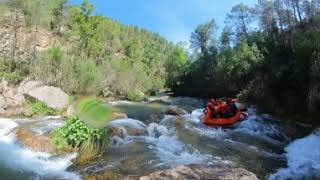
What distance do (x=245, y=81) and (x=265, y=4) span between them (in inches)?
876

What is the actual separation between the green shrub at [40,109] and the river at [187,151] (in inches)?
189

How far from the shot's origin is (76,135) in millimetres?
11844

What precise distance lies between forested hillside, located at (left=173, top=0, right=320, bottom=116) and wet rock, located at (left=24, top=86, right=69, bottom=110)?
12902 millimetres

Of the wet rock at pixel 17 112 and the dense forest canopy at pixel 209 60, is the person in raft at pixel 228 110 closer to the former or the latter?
the dense forest canopy at pixel 209 60

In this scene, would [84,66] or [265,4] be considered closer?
[84,66]

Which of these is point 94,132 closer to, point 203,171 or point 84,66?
point 203,171

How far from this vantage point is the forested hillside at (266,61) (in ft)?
54.9

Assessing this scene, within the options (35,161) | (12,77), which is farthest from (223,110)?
(12,77)

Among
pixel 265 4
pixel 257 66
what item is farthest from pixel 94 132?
pixel 265 4

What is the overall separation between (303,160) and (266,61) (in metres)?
14.0

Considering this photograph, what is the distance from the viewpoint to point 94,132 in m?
11.8

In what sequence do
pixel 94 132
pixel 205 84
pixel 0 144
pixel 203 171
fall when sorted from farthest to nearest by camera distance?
pixel 205 84 < pixel 0 144 < pixel 94 132 < pixel 203 171

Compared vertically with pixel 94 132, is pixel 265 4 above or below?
above

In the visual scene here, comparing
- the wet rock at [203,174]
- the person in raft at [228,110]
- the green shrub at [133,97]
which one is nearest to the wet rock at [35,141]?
the wet rock at [203,174]
